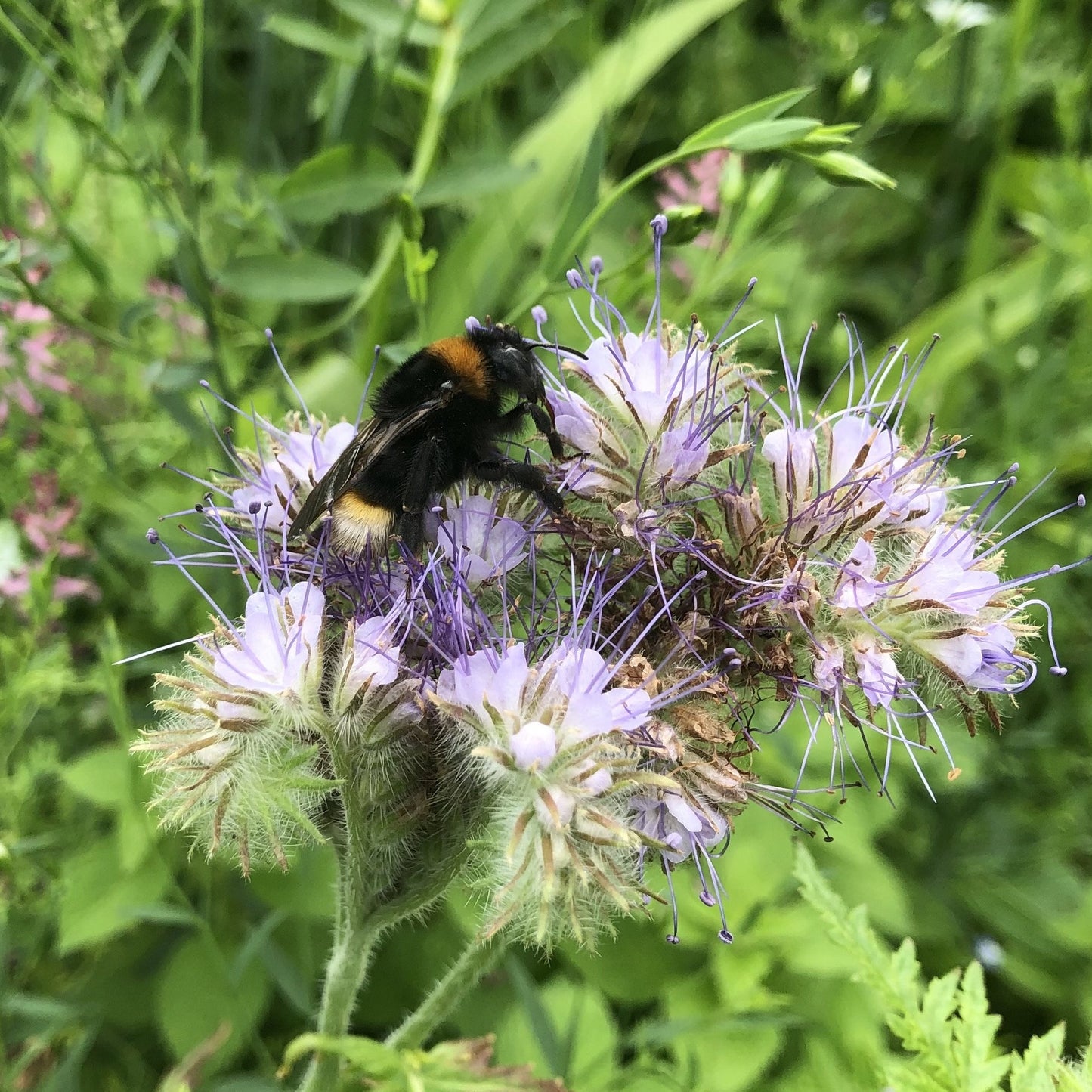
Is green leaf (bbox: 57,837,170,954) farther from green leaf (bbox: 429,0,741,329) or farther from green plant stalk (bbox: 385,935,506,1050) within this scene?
green leaf (bbox: 429,0,741,329)

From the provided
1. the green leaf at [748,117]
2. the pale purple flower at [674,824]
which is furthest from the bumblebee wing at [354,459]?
the green leaf at [748,117]

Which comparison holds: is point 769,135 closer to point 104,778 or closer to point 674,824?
point 674,824

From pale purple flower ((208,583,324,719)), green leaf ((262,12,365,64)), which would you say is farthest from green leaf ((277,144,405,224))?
pale purple flower ((208,583,324,719))

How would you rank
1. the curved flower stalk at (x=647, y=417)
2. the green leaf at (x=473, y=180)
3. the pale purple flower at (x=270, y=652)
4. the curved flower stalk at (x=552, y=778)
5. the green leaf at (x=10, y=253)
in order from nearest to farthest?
the curved flower stalk at (x=552, y=778) → the pale purple flower at (x=270, y=652) → the curved flower stalk at (x=647, y=417) → the green leaf at (x=10, y=253) → the green leaf at (x=473, y=180)

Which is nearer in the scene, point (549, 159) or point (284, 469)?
point (284, 469)

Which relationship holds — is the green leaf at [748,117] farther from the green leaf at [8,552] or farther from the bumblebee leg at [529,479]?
the green leaf at [8,552]

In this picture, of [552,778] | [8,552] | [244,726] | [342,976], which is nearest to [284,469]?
[244,726]

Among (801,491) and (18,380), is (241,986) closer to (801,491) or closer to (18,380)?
(18,380)
